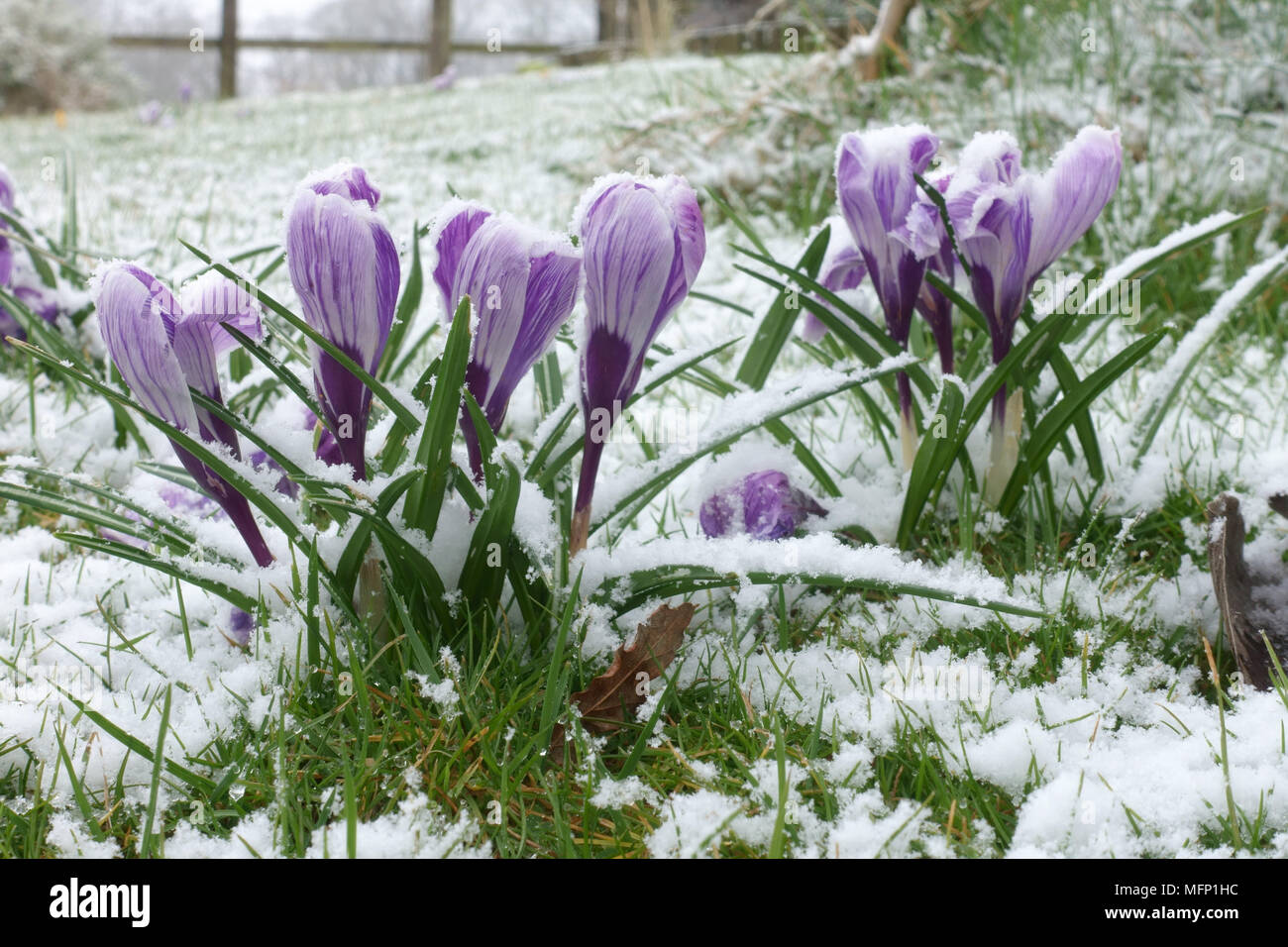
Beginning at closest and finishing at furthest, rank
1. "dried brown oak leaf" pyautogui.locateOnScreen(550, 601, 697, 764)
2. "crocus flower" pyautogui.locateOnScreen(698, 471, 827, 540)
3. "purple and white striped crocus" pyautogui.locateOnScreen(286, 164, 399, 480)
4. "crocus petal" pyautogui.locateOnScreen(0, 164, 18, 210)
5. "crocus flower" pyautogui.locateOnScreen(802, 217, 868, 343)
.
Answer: "purple and white striped crocus" pyautogui.locateOnScreen(286, 164, 399, 480) → "dried brown oak leaf" pyautogui.locateOnScreen(550, 601, 697, 764) → "crocus flower" pyautogui.locateOnScreen(698, 471, 827, 540) → "crocus flower" pyautogui.locateOnScreen(802, 217, 868, 343) → "crocus petal" pyautogui.locateOnScreen(0, 164, 18, 210)

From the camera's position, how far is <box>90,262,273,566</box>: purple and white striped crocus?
3.17 ft

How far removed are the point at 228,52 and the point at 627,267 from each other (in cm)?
1712

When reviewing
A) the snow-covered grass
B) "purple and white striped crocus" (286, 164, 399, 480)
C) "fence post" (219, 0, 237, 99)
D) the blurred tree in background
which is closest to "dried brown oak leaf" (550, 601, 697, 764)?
the snow-covered grass

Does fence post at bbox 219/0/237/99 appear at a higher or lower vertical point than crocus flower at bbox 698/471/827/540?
higher

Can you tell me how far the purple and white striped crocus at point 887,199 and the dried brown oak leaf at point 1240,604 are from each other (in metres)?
0.49

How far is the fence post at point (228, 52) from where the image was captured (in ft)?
50.0

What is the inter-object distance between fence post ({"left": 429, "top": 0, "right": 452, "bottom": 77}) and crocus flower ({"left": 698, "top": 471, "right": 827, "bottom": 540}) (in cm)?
1572

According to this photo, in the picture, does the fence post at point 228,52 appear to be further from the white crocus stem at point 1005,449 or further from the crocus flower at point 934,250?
the white crocus stem at point 1005,449

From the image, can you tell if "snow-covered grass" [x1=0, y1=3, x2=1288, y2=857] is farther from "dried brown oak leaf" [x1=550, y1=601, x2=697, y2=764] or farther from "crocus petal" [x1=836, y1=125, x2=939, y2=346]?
"crocus petal" [x1=836, y1=125, x2=939, y2=346]

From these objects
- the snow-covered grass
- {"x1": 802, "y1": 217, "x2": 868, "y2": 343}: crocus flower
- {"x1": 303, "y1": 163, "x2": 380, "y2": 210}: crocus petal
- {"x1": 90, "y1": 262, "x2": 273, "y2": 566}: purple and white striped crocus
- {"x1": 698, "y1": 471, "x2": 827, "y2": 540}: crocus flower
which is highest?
{"x1": 303, "y1": 163, "x2": 380, "y2": 210}: crocus petal

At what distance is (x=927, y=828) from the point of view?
0.94m

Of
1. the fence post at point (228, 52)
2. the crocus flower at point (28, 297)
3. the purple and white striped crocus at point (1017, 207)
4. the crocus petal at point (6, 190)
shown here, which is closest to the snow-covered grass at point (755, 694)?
the crocus flower at point (28, 297)

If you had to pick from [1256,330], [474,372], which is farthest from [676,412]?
[1256,330]
